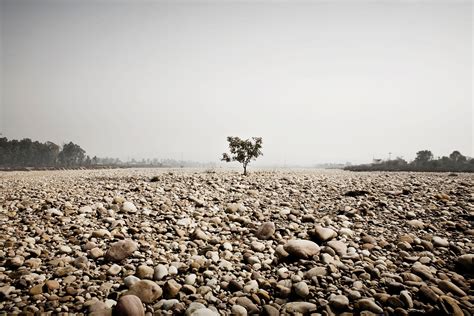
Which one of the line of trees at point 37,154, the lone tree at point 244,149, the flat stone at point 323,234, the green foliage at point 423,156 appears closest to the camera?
the flat stone at point 323,234

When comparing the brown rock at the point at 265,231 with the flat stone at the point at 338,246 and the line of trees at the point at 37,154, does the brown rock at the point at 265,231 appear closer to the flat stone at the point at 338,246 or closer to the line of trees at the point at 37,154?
the flat stone at the point at 338,246

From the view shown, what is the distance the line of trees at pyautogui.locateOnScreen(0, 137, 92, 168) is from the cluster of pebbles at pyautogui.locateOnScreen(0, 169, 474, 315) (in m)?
92.0

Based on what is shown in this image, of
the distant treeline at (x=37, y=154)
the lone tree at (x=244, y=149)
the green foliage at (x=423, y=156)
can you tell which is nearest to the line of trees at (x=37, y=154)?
the distant treeline at (x=37, y=154)

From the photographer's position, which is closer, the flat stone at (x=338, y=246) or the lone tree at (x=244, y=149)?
the flat stone at (x=338, y=246)

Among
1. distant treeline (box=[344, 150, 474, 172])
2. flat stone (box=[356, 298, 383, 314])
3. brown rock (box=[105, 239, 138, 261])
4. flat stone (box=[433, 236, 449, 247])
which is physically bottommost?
flat stone (box=[356, 298, 383, 314])

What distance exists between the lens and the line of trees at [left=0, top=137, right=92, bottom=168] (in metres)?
73.9

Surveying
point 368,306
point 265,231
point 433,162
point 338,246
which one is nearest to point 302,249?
point 338,246

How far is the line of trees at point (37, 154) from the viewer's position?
243ft

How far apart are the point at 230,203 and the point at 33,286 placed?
4.73 metres

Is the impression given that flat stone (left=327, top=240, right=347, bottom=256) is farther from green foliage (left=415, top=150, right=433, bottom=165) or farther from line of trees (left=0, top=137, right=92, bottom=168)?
line of trees (left=0, top=137, right=92, bottom=168)

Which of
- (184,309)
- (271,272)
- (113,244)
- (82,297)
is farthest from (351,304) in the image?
(113,244)

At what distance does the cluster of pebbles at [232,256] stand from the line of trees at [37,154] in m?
92.0

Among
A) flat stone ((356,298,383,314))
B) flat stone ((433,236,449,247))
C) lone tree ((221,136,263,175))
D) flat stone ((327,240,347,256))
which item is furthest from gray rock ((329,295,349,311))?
lone tree ((221,136,263,175))

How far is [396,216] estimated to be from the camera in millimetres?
6324
